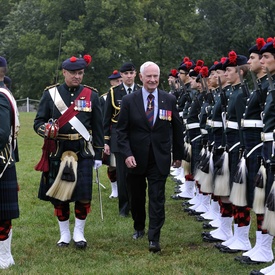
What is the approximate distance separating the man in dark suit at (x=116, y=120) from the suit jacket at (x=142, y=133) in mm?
2204

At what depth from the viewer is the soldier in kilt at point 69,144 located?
745cm

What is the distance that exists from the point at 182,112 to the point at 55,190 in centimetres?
483

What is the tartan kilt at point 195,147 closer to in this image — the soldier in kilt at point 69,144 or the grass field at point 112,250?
the grass field at point 112,250

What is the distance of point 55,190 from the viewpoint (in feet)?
24.4

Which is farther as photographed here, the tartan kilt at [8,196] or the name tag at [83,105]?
the name tag at [83,105]

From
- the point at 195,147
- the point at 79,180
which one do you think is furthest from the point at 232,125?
the point at 195,147

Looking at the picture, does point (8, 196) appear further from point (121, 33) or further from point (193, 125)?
point (121, 33)

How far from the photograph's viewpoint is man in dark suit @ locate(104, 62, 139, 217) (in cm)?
967

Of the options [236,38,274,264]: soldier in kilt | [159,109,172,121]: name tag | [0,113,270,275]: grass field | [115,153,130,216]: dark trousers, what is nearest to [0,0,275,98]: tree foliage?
[115,153,130,216]: dark trousers

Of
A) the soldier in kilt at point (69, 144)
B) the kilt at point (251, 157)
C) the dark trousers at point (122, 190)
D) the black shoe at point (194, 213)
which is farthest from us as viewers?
the black shoe at point (194, 213)

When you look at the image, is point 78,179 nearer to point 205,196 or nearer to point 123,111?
point 123,111

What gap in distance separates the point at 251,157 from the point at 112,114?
3628 mm

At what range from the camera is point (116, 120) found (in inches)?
392

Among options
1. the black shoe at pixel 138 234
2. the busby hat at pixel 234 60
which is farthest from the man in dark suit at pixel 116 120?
the busby hat at pixel 234 60
